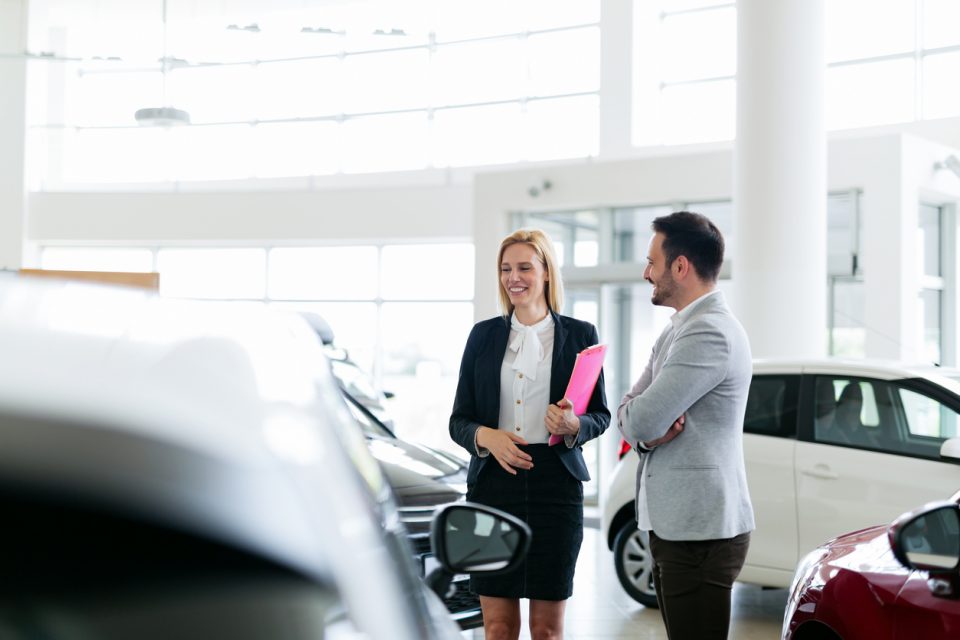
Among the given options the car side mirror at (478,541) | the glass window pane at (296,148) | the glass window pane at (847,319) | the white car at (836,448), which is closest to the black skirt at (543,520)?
the car side mirror at (478,541)

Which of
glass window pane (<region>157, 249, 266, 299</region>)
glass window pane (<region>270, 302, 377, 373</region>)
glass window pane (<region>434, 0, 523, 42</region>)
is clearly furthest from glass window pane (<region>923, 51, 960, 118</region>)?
glass window pane (<region>157, 249, 266, 299</region>)

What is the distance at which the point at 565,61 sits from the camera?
17.2 metres

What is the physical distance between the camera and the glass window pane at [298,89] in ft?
62.0

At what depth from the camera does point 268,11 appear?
17797 millimetres

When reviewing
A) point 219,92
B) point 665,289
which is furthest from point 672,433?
point 219,92

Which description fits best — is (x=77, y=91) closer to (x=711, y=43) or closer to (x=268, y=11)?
(x=268, y=11)

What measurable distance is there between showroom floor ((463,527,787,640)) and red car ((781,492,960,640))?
9.86 feet

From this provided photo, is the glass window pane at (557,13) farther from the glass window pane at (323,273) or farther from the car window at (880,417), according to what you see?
the car window at (880,417)

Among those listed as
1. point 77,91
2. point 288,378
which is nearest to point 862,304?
point 288,378

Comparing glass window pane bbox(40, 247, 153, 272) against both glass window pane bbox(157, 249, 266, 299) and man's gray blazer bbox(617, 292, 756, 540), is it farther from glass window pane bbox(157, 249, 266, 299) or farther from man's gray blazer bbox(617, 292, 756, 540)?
man's gray blazer bbox(617, 292, 756, 540)

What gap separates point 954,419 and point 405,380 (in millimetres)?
13446

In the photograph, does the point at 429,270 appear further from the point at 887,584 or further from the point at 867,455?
the point at 887,584

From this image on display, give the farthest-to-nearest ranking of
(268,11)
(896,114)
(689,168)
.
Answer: (268,11) < (896,114) < (689,168)

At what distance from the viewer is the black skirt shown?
10.5ft
